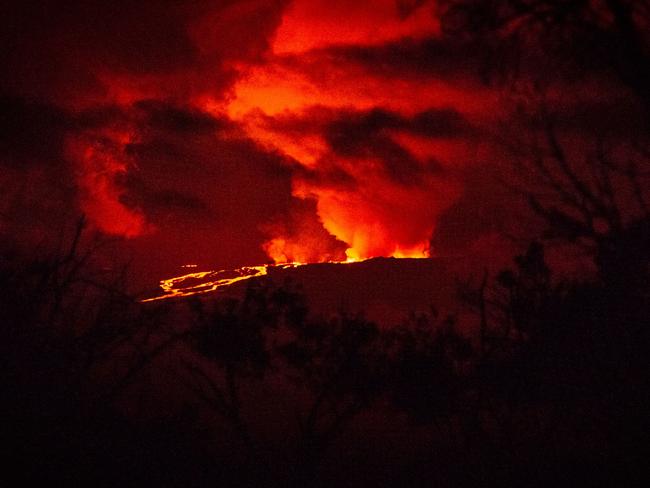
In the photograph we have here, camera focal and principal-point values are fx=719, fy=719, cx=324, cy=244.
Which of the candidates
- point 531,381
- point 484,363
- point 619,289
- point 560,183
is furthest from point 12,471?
point 484,363

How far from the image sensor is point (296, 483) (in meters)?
21.1

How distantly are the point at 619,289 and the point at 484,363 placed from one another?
8.84m

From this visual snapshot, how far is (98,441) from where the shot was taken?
9750 mm

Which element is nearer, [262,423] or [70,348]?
[70,348]

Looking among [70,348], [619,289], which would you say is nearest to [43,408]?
[70,348]

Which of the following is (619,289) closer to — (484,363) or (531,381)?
(531,381)

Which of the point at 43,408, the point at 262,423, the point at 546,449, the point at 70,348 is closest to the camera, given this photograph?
the point at 43,408

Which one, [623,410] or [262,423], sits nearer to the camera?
[623,410]

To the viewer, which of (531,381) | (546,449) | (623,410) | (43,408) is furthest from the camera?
(546,449)

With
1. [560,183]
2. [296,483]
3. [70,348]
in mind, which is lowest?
[296,483]

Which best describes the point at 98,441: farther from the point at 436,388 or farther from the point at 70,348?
the point at 436,388

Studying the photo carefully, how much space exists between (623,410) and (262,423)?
25.9 metres

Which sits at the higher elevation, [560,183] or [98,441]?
[560,183]

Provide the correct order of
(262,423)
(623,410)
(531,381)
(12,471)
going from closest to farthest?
(12,471) < (623,410) < (531,381) < (262,423)
